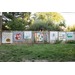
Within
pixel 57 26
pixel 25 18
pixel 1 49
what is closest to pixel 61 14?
pixel 57 26

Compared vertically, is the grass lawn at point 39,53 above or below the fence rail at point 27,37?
below

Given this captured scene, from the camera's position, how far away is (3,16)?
4.75m

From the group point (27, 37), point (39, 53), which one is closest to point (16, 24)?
point (27, 37)

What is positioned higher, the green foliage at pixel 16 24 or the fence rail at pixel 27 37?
the green foliage at pixel 16 24

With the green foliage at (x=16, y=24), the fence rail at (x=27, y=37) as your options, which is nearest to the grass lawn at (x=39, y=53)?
the fence rail at (x=27, y=37)

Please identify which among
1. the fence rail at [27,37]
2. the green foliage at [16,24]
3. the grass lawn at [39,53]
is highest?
the green foliage at [16,24]

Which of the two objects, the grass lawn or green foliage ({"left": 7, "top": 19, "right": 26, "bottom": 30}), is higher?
green foliage ({"left": 7, "top": 19, "right": 26, "bottom": 30})

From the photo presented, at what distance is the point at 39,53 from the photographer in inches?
186

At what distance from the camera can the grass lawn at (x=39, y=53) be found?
4715 millimetres

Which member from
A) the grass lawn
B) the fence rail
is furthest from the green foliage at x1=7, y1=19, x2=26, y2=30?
the grass lawn

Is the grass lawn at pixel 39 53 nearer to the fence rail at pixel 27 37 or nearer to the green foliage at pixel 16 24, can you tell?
the fence rail at pixel 27 37

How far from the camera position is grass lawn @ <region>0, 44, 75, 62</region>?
4.71 m

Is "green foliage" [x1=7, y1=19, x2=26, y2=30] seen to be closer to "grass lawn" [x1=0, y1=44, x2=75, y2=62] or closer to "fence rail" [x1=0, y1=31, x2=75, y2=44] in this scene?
"fence rail" [x1=0, y1=31, x2=75, y2=44]
